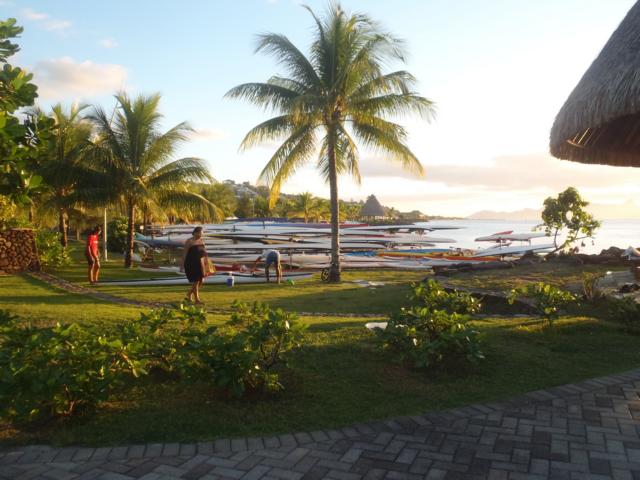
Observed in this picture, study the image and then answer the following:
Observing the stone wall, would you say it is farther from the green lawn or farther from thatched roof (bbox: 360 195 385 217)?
thatched roof (bbox: 360 195 385 217)

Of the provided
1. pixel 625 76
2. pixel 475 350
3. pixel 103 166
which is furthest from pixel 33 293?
pixel 625 76

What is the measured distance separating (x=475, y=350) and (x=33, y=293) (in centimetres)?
956

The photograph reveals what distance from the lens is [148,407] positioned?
3977mm

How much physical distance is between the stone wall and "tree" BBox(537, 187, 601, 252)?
64.6ft

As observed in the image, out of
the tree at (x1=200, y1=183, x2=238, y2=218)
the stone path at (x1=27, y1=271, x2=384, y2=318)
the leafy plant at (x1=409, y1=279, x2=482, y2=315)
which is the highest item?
the tree at (x1=200, y1=183, x2=238, y2=218)

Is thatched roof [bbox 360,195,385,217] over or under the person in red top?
over

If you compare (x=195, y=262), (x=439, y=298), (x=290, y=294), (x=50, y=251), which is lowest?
(x=290, y=294)

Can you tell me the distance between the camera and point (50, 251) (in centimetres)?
1583

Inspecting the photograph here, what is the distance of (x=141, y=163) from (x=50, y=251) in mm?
4179

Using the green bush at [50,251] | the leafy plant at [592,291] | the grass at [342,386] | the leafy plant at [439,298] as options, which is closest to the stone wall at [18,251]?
the green bush at [50,251]

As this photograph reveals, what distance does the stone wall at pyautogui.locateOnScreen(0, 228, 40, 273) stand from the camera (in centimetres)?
1455

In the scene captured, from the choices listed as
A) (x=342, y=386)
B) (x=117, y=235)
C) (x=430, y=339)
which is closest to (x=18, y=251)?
Result: (x=117, y=235)

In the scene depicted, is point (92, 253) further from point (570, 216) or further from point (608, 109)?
point (570, 216)

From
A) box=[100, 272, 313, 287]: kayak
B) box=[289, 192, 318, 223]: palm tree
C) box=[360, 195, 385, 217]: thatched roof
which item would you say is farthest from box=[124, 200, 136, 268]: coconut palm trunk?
box=[360, 195, 385, 217]: thatched roof
